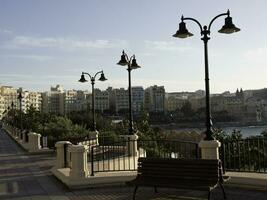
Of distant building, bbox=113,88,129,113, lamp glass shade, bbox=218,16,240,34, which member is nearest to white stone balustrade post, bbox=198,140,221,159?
lamp glass shade, bbox=218,16,240,34

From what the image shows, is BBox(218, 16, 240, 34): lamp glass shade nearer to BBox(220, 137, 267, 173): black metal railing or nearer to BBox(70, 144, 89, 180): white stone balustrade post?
BBox(220, 137, 267, 173): black metal railing

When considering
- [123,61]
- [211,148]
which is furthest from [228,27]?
[123,61]

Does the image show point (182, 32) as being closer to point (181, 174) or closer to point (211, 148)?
point (211, 148)

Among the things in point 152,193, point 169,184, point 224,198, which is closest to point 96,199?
point 152,193

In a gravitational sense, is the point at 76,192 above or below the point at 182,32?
below

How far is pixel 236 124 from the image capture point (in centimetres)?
13750

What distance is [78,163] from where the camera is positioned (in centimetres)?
1205

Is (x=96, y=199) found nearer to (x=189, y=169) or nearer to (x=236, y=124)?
(x=189, y=169)

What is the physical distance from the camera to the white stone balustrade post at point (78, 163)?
12.0 metres

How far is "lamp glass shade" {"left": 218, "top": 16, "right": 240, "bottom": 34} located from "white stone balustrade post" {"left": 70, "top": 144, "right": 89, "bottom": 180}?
4963 mm

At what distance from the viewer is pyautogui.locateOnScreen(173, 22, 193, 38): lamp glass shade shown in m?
11.8

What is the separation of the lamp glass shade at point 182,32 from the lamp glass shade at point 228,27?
0.87 m

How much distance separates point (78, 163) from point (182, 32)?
454cm

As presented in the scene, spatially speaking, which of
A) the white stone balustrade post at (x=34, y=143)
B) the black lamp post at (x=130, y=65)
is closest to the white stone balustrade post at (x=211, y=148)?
the black lamp post at (x=130, y=65)
